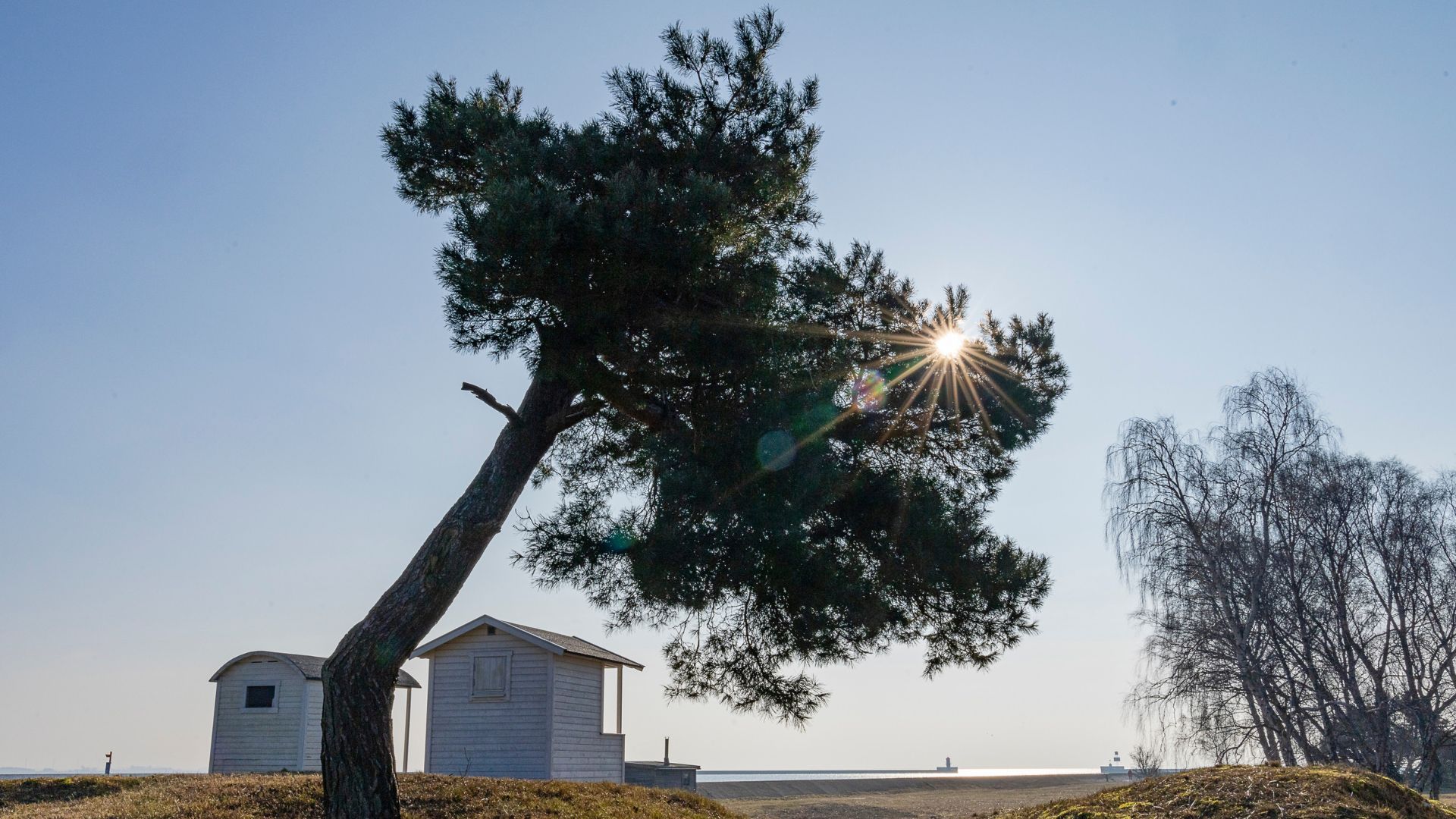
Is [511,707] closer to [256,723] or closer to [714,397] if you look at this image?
[256,723]

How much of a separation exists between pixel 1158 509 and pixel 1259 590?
2.26m

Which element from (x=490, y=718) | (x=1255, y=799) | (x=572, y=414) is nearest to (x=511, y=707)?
(x=490, y=718)

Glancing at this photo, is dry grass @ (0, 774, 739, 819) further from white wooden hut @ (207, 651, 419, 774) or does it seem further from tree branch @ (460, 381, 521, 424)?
white wooden hut @ (207, 651, 419, 774)

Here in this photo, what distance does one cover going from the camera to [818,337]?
8297 millimetres

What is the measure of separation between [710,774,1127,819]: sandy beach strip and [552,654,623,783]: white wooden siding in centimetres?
313

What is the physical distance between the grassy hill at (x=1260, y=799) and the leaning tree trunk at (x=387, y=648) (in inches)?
184

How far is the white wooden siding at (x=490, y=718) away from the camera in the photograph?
17.8m

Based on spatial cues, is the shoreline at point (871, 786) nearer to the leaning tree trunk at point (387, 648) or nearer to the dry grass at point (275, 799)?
the dry grass at point (275, 799)

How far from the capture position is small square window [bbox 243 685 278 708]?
22.0 metres

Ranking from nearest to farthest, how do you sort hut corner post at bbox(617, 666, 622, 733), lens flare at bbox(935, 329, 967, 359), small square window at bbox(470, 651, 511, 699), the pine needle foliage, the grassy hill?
1. the grassy hill
2. the pine needle foliage
3. lens flare at bbox(935, 329, 967, 359)
4. small square window at bbox(470, 651, 511, 699)
5. hut corner post at bbox(617, 666, 622, 733)

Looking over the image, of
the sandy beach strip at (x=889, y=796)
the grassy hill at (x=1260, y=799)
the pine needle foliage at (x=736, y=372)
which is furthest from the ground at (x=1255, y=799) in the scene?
the sandy beach strip at (x=889, y=796)

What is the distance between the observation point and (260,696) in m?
22.0

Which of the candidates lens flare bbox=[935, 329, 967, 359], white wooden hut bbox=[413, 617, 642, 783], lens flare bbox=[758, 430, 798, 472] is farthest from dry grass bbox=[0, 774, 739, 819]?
white wooden hut bbox=[413, 617, 642, 783]

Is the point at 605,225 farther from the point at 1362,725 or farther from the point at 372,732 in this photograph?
the point at 1362,725
